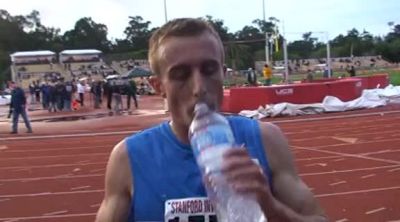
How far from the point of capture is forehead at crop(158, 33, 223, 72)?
1.77 m

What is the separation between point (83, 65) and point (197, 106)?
3274 inches

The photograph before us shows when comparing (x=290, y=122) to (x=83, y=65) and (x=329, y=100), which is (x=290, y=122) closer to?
(x=329, y=100)

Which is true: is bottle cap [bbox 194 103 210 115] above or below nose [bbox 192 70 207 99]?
below

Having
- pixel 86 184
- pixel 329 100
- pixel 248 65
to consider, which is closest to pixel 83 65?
pixel 248 65

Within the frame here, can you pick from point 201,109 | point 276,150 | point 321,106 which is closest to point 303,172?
point 276,150

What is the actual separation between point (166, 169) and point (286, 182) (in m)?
0.34

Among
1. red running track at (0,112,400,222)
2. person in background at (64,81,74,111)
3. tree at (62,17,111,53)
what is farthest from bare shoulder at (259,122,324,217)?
tree at (62,17,111,53)

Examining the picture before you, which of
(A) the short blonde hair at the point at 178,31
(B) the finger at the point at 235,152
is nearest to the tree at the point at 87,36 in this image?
(A) the short blonde hair at the point at 178,31

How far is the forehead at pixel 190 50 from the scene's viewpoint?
5.81 ft

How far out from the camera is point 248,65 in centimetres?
8781

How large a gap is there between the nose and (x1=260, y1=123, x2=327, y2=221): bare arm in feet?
0.85

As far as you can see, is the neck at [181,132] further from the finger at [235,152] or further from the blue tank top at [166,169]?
the finger at [235,152]

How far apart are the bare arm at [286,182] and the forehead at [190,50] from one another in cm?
28

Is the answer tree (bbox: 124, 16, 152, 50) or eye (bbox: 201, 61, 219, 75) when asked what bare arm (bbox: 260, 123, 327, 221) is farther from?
tree (bbox: 124, 16, 152, 50)
